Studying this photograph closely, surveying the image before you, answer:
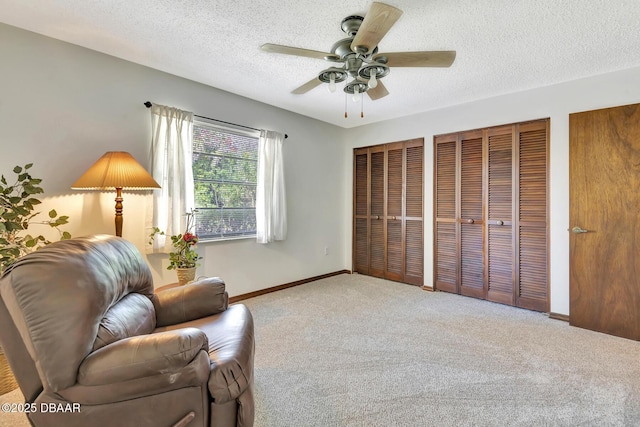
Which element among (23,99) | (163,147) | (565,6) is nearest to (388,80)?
(565,6)

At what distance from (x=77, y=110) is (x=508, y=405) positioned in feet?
12.0

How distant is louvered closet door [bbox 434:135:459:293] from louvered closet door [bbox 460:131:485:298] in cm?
9

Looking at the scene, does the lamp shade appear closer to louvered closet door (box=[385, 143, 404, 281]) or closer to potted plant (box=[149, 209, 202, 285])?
potted plant (box=[149, 209, 202, 285])

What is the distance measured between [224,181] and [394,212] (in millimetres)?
2431

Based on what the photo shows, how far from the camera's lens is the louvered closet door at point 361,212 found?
4867 millimetres

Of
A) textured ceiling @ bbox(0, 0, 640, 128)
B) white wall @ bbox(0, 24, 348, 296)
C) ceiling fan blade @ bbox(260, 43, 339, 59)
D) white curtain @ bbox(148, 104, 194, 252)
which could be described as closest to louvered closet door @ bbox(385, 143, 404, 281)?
textured ceiling @ bbox(0, 0, 640, 128)

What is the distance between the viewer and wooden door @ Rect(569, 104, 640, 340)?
8.70ft

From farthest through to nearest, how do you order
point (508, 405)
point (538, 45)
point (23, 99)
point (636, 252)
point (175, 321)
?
point (636, 252)
point (538, 45)
point (23, 99)
point (175, 321)
point (508, 405)

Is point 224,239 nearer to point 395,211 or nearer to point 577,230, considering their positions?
point 395,211

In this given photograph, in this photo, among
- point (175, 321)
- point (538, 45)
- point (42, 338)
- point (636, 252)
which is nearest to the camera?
point (42, 338)

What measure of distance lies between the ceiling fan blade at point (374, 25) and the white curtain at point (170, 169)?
1951 mm

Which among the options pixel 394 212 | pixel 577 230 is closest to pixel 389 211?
pixel 394 212

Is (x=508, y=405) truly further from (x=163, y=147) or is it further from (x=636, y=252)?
(x=163, y=147)

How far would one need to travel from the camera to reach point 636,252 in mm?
2639
